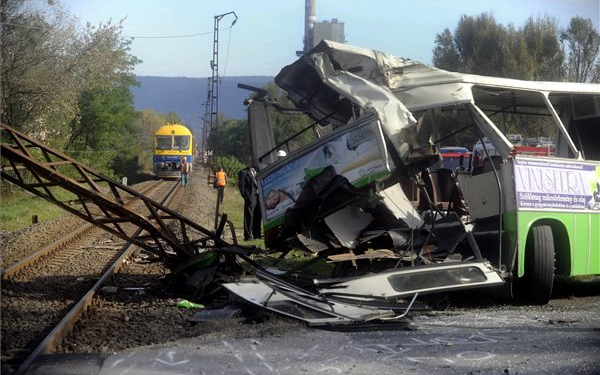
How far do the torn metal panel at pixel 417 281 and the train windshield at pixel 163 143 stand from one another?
4575 cm

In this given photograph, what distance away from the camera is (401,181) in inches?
394

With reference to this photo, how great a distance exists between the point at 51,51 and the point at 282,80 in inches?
911

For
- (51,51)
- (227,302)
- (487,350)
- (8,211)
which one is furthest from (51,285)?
(51,51)

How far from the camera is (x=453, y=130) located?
461 inches

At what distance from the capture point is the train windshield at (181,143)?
175 feet

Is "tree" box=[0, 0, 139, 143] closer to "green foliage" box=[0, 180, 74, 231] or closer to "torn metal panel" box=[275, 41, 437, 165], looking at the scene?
"green foliage" box=[0, 180, 74, 231]

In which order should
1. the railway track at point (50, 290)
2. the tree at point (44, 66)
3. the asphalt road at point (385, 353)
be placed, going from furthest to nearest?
the tree at point (44, 66), the railway track at point (50, 290), the asphalt road at point (385, 353)

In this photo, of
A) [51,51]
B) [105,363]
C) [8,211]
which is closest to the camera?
[105,363]

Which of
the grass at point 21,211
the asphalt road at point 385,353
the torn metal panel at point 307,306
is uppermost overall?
the torn metal panel at point 307,306

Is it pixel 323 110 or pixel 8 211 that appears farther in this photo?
pixel 8 211

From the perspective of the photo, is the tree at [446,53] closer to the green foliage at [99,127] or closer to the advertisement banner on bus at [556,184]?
the green foliage at [99,127]

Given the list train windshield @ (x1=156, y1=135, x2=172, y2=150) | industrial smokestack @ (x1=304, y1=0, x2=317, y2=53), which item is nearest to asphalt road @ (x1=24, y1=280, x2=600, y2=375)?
industrial smokestack @ (x1=304, y1=0, x2=317, y2=53)

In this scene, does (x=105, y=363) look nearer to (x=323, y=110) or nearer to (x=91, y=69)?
(x=323, y=110)

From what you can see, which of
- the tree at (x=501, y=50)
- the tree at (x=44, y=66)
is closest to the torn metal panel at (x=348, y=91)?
the tree at (x=44, y=66)
